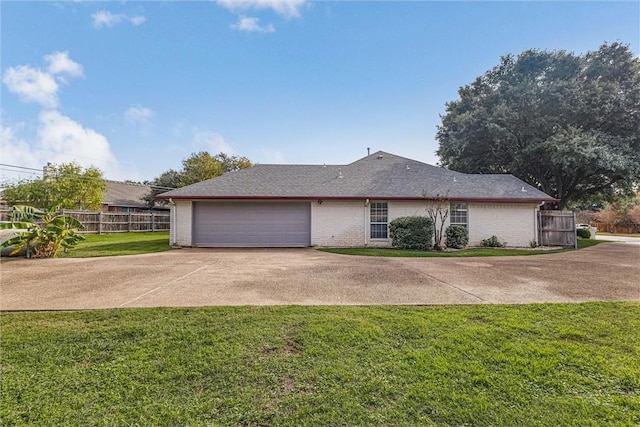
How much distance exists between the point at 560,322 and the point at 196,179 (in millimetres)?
29257

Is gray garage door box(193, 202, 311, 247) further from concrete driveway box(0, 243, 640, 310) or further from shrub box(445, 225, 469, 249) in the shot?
shrub box(445, 225, 469, 249)

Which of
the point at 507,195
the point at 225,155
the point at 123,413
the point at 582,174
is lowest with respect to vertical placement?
the point at 123,413

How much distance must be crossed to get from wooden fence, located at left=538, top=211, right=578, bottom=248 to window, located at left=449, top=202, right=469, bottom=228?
379cm

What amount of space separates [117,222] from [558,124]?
30061 mm

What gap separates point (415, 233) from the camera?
503 inches

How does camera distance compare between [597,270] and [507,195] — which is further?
[507,195]

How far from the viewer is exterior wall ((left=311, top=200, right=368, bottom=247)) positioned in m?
13.9

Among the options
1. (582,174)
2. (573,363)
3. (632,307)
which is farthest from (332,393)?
(582,174)

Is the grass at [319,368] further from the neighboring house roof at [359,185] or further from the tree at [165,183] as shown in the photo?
the tree at [165,183]

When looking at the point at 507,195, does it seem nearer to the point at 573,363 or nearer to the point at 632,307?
the point at 632,307

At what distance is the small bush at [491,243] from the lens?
1395 cm

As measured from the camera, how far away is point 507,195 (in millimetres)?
14070

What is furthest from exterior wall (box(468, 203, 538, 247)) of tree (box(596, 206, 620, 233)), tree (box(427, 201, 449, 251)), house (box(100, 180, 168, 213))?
tree (box(596, 206, 620, 233))

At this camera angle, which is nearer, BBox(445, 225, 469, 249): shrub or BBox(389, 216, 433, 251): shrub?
BBox(389, 216, 433, 251): shrub
